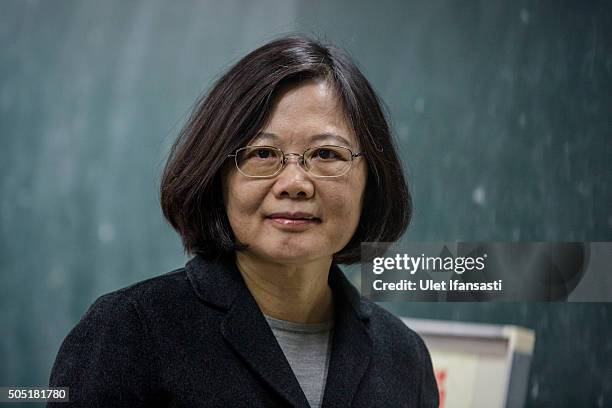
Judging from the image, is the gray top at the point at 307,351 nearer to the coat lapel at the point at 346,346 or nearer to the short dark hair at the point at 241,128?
the coat lapel at the point at 346,346

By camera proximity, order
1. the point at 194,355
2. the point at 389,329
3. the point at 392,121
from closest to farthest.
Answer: the point at 194,355, the point at 389,329, the point at 392,121

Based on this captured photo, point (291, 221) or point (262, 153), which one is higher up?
point (262, 153)

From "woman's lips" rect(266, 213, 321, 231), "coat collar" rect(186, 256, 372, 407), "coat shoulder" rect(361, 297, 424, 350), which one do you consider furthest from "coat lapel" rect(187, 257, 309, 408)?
"coat shoulder" rect(361, 297, 424, 350)

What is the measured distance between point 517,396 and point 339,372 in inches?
21.3

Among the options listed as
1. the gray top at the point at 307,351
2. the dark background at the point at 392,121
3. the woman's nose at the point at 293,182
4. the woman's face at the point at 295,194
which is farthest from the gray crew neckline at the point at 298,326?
the dark background at the point at 392,121

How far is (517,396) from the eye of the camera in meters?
1.67

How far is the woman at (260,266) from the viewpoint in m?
1.18

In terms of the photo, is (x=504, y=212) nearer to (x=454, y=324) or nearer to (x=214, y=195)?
(x=454, y=324)

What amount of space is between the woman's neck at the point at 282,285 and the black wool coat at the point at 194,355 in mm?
23

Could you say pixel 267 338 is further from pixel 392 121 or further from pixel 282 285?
pixel 392 121

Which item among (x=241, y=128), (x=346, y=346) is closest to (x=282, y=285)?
(x=346, y=346)

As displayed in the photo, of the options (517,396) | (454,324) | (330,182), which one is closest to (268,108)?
(330,182)

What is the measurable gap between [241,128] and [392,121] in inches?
19.2

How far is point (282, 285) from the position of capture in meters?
1.30
